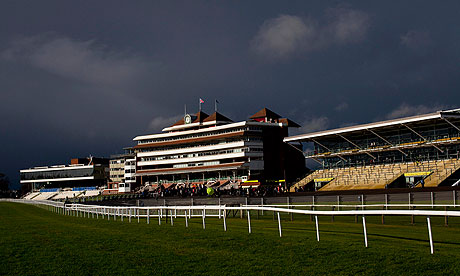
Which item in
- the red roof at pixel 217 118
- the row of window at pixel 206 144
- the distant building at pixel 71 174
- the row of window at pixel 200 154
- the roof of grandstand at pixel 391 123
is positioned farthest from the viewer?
the distant building at pixel 71 174

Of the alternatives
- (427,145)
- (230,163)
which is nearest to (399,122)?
(427,145)

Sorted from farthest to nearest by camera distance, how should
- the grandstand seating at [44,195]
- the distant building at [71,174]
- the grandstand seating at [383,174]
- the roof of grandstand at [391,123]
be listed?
the distant building at [71,174], the grandstand seating at [44,195], the roof of grandstand at [391,123], the grandstand seating at [383,174]

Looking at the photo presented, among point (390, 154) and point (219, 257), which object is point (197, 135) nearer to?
point (390, 154)

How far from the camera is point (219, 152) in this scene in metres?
97.1

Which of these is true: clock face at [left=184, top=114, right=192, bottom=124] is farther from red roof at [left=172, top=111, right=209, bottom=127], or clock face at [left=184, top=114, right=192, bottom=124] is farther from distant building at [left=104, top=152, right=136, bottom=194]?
distant building at [left=104, top=152, right=136, bottom=194]

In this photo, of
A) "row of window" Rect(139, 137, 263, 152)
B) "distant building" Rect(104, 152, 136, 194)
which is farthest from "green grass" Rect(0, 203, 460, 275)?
"distant building" Rect(104, 152, 136, 194)

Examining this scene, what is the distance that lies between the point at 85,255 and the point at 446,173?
4949cm

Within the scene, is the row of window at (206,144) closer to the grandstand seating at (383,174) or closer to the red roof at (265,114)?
the red roof at (265,114)

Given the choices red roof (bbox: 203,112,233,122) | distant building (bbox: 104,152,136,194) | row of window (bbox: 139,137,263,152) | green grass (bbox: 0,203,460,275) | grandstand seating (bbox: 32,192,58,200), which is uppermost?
red roof (bbox: 203,112,233,122)

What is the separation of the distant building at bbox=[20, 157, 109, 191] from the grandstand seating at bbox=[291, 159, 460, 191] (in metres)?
93.5

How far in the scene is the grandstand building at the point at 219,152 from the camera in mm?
92438

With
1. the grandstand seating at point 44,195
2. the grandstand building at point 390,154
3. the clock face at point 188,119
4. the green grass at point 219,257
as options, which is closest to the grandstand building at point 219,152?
the clock face at point 188,119

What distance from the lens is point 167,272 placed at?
7371 mm

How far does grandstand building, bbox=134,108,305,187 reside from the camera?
303 ft
